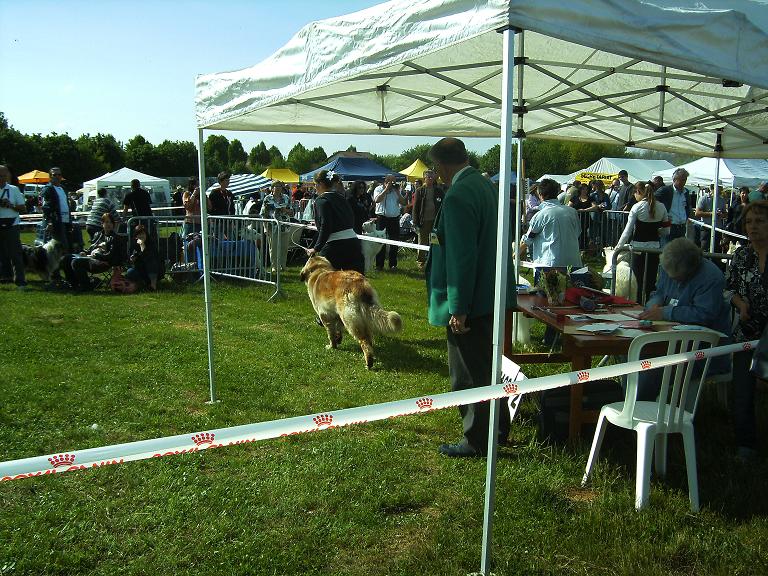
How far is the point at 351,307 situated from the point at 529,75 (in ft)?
9.83

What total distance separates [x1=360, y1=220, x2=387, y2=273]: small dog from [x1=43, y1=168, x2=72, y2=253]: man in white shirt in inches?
222

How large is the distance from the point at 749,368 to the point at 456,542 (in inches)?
93.0

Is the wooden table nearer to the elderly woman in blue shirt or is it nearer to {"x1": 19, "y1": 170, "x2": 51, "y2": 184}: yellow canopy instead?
the elderly woman in blue shirt

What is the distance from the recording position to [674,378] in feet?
12.4

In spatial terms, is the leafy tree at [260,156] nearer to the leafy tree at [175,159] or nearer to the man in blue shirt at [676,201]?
the leafy tree at [175,159]

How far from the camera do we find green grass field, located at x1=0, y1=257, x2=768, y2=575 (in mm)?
3166

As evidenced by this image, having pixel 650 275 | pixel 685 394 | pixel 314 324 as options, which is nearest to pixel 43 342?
pixel 314 324

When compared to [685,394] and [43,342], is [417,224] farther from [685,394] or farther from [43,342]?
[685,394]

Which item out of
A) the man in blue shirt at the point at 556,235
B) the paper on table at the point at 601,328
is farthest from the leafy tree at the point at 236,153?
the paper on table at the point at 601,328

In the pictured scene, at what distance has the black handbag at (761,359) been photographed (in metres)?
3.84

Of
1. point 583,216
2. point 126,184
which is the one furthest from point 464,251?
point 126,184

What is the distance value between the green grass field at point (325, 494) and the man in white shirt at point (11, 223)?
542 cm

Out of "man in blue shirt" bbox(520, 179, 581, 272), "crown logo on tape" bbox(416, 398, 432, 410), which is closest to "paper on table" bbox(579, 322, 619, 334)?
"crown logo on tape" bbox(416, 398, 432, 410)

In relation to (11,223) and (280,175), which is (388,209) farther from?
(280,175)
